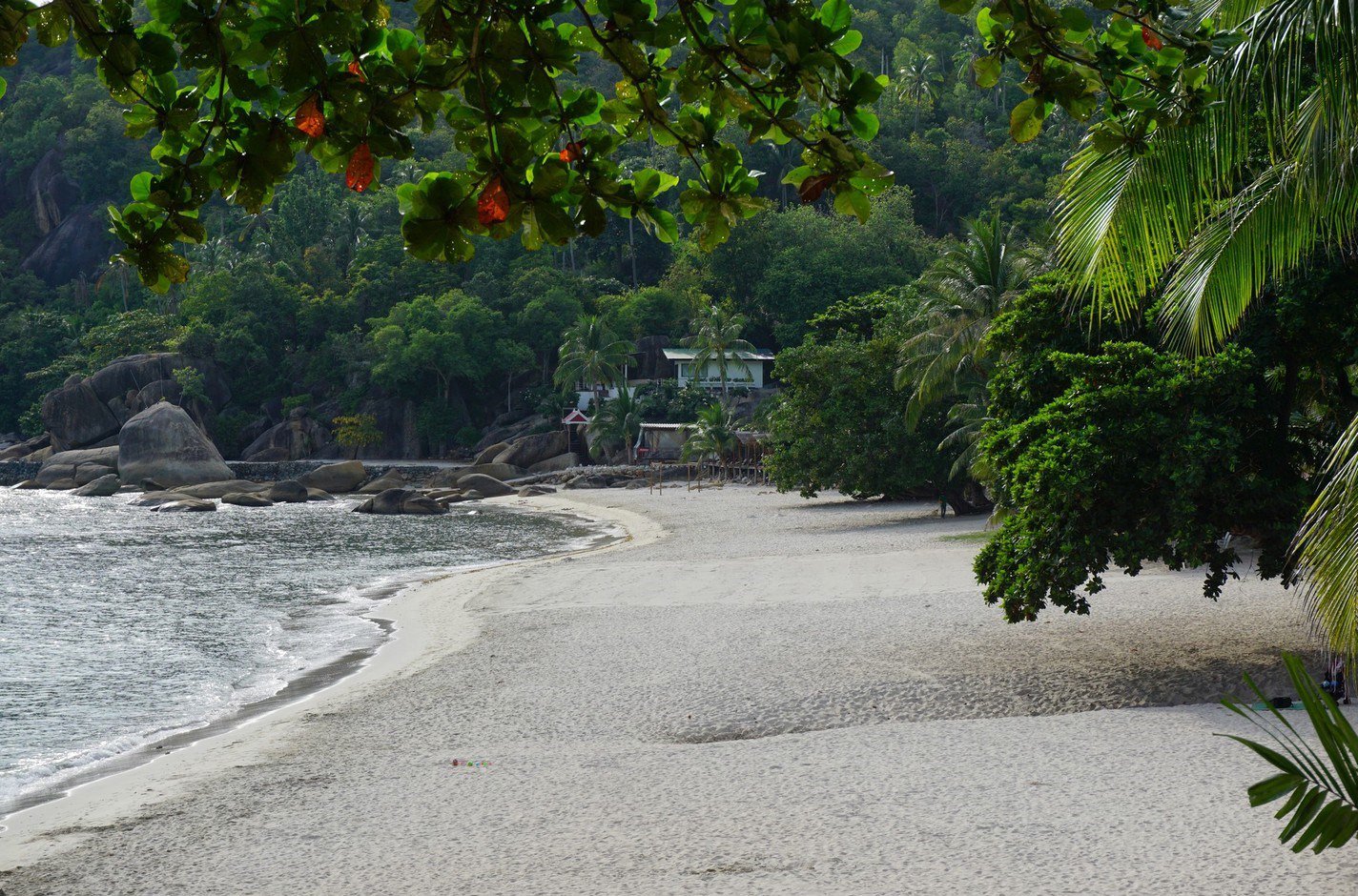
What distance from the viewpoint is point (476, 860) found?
21.0ft

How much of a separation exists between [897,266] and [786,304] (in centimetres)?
618

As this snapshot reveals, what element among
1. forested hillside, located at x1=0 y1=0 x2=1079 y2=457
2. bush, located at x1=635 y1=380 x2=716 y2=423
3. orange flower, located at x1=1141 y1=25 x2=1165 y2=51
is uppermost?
forested hillside, located at x1=0 y1=0 x2=1079 y2=457

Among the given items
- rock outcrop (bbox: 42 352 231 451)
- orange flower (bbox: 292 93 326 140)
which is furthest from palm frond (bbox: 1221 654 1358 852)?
rock outcrop (bbox: 42 352 231 451)

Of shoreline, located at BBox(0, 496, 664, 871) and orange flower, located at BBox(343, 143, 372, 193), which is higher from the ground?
orange flower, located at BBox(343, 143, 372, 193)

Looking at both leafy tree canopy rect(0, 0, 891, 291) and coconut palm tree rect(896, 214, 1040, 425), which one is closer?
leafy tree canopy rect(0, 0, 891, 291)

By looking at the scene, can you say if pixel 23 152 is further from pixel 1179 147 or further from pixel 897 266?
pixel 1179 147

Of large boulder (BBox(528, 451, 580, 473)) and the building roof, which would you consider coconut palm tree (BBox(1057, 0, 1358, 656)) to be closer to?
the building roof

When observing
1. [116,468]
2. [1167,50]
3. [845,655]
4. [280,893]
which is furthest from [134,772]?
[116,468]

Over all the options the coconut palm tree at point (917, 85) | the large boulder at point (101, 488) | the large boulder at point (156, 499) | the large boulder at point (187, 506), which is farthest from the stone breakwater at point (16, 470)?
the coconut palm tree at point (917, 85)

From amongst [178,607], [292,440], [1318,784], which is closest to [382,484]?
[292,440]

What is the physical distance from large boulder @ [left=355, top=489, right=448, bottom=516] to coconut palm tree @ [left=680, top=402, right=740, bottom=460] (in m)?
11.7

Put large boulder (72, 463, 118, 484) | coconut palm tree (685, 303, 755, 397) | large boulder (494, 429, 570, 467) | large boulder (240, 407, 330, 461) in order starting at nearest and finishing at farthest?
coconut palm tree (685, 303, 755, 397) < large boulder (72, 463, 118, 484) < large boulder (494, 429, 570, 467) < large boulder (240, 407, 330, 461)

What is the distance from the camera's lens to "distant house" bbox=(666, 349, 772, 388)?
193 ft

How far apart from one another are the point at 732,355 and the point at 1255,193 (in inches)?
1950
